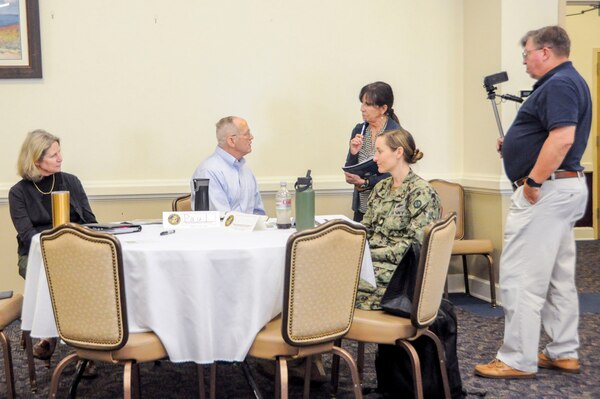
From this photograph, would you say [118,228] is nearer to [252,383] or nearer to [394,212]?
[252,383]

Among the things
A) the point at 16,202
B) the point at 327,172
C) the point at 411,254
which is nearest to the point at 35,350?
the point at 16,202

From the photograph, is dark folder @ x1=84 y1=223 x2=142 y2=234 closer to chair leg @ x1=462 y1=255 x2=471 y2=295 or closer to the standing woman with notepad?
the standing woman with notepad

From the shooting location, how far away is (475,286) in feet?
17.3

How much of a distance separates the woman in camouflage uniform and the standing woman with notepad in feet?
2.75

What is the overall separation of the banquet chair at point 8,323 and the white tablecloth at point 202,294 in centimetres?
71

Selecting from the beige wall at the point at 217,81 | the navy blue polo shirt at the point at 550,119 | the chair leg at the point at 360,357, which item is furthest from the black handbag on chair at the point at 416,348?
the beige wall at the point at 217,81

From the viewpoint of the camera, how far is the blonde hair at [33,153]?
3773mm

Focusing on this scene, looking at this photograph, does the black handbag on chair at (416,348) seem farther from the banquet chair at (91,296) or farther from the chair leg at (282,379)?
the banquet chair at (91,296)

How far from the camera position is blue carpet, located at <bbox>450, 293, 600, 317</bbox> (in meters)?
4.75

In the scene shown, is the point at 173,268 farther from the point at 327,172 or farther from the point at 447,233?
the point at 327,172

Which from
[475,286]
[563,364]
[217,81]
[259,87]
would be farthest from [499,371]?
[217,81]

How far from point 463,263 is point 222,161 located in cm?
221

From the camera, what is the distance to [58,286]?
8.27 ft

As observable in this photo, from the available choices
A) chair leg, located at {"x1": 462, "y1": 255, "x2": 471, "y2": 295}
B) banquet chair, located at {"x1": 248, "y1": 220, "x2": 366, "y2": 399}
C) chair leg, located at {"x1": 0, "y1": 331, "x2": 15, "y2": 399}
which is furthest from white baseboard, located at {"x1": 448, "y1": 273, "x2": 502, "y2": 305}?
chair leg, located at {"x1": 0, "y1": 331, "x2": 15, "y2": 399}
